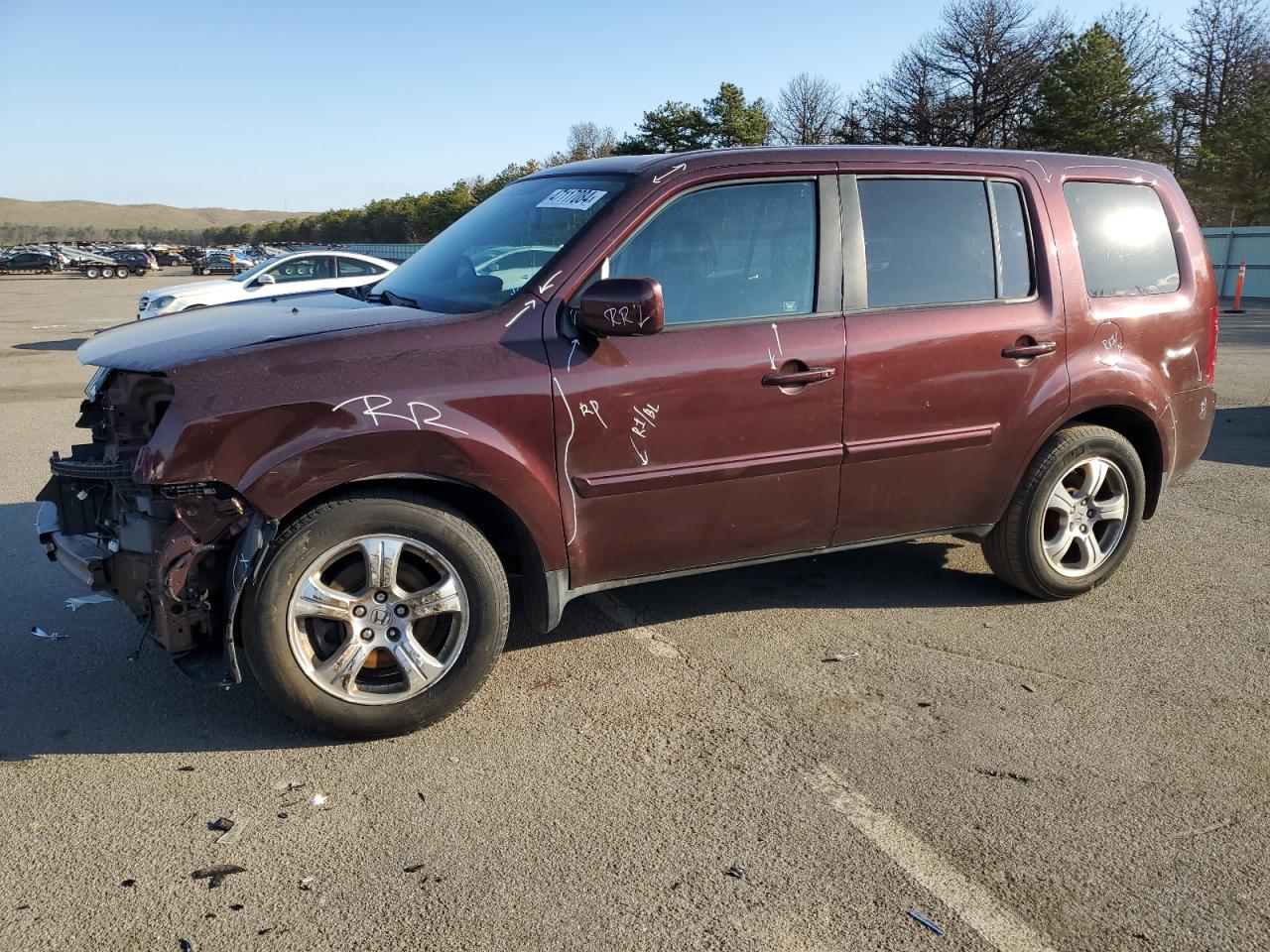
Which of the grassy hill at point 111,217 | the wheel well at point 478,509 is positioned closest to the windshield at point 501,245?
the wheel well at point 478,509

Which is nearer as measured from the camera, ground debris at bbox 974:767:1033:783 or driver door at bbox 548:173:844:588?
ground debris at bbox 974:767:1033:783

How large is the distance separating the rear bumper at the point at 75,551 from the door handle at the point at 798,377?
95.9 inches

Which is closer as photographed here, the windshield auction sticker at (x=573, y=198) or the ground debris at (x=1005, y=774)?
the ground debris at (x=1005, y=774)

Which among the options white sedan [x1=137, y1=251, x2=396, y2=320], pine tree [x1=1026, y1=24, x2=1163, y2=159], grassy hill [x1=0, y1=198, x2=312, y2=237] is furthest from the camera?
grassy hill [x1=0, y1=198, x2=312, y2=237]

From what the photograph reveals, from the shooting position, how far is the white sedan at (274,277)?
14.1 metres

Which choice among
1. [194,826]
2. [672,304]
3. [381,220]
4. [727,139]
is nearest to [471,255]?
[672,304]

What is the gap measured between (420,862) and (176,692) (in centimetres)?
157

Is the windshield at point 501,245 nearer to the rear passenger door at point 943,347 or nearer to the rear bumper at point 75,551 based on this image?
Result: the rear passenger door at point 943,347

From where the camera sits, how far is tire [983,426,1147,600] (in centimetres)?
463

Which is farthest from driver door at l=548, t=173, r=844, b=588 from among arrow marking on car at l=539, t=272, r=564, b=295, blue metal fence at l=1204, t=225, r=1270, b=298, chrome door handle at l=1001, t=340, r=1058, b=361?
blue metal fence at l=1204, t=225, r=1270, b=298

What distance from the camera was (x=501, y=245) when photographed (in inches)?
166

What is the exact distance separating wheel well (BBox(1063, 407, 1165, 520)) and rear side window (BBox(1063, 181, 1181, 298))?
0.56 m

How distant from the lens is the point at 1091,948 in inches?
98.1

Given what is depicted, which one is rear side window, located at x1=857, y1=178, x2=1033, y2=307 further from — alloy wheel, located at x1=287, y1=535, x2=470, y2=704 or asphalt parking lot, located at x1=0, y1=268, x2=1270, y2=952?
alloy wheel, located at x1=287, y1=535, x2=470, y2=704
